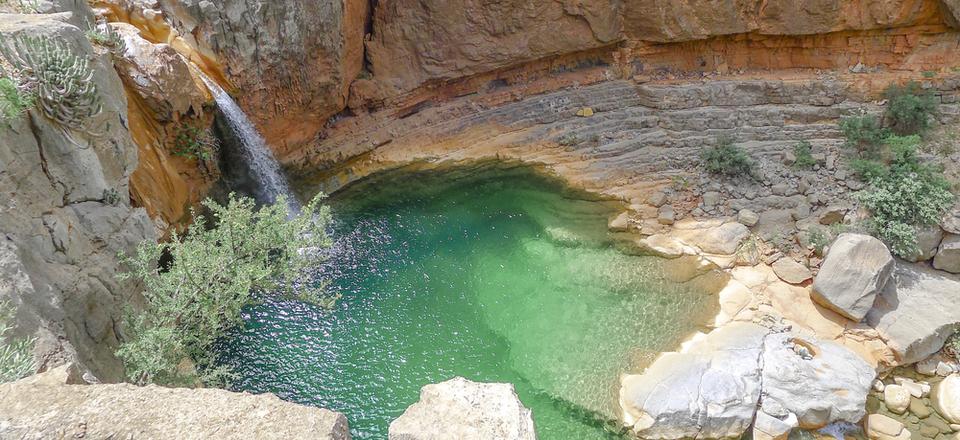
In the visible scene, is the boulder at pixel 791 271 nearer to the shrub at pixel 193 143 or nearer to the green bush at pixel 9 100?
the shrub at pixel 193 143

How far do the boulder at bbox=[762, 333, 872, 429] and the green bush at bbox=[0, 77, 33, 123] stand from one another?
10.4 meters

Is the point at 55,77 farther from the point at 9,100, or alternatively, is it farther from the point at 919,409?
the point at 919,409

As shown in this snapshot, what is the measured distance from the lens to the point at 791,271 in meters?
10.7

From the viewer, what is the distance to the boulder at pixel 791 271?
10.6 metres

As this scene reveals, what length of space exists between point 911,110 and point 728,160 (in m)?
3.93

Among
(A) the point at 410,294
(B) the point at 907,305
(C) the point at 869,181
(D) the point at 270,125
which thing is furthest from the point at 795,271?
(D) the point at 270,125

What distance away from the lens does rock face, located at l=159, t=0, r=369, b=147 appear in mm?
10156

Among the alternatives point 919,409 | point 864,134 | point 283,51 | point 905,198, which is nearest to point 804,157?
point 864,134

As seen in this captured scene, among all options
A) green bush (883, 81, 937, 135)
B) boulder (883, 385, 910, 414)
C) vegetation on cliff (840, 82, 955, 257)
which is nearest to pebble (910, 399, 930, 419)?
boulder (883, 385, 910, 414)

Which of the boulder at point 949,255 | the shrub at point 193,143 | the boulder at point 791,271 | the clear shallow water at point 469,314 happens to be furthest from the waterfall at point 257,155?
the boulder at point 949,255

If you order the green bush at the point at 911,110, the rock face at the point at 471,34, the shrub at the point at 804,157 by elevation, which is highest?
the rock face at the point at 471,34

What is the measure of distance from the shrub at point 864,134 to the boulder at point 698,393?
6.16 meters

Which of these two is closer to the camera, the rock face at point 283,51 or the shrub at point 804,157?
the rock face at point 283,51

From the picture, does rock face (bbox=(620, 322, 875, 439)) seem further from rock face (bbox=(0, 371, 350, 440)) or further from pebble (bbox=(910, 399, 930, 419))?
rock face (bbox=(0, 371, 350, 440))
